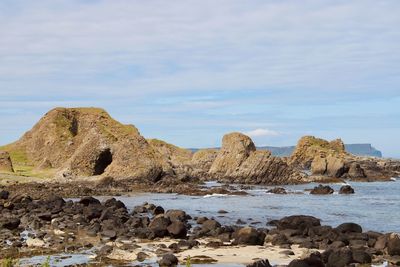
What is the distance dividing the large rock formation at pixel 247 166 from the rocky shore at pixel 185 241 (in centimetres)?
5423

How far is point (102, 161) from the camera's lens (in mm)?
87938

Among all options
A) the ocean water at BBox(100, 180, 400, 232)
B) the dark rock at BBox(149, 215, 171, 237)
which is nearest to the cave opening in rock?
the ocean water at BBox(100, 180, 400, 232)

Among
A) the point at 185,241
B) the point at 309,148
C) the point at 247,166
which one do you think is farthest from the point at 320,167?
the point at 185,241

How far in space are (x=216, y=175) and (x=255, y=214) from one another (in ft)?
195

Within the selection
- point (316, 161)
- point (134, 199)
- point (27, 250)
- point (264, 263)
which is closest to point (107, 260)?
point (27, 250)

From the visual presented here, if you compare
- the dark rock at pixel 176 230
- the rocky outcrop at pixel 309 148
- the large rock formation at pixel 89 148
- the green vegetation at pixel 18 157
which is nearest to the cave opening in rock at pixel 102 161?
the large rock formation at pixel 89 148

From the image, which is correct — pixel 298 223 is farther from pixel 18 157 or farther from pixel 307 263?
pixel 18 157

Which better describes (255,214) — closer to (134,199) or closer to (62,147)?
(134,199)

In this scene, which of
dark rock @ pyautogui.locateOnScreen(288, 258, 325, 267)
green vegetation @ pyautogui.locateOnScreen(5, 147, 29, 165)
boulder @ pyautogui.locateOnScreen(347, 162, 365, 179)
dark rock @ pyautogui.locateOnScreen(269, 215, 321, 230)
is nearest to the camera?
dark rock @ pyautogui.locateOnScreen(288, 258, 325, 267)

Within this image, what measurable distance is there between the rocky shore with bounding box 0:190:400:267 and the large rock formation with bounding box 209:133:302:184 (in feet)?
178

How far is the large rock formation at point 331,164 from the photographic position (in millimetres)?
107062

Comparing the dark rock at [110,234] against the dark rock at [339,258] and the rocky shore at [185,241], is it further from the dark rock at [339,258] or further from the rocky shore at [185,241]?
the dark rock at [339,258]

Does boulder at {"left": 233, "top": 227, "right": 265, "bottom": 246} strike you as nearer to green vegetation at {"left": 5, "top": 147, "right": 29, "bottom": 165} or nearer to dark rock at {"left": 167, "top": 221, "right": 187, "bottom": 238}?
dark rock at {"left": 167, "top": 221, "right": 187, "bottom": 238}

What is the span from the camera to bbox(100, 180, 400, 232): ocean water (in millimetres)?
43500
